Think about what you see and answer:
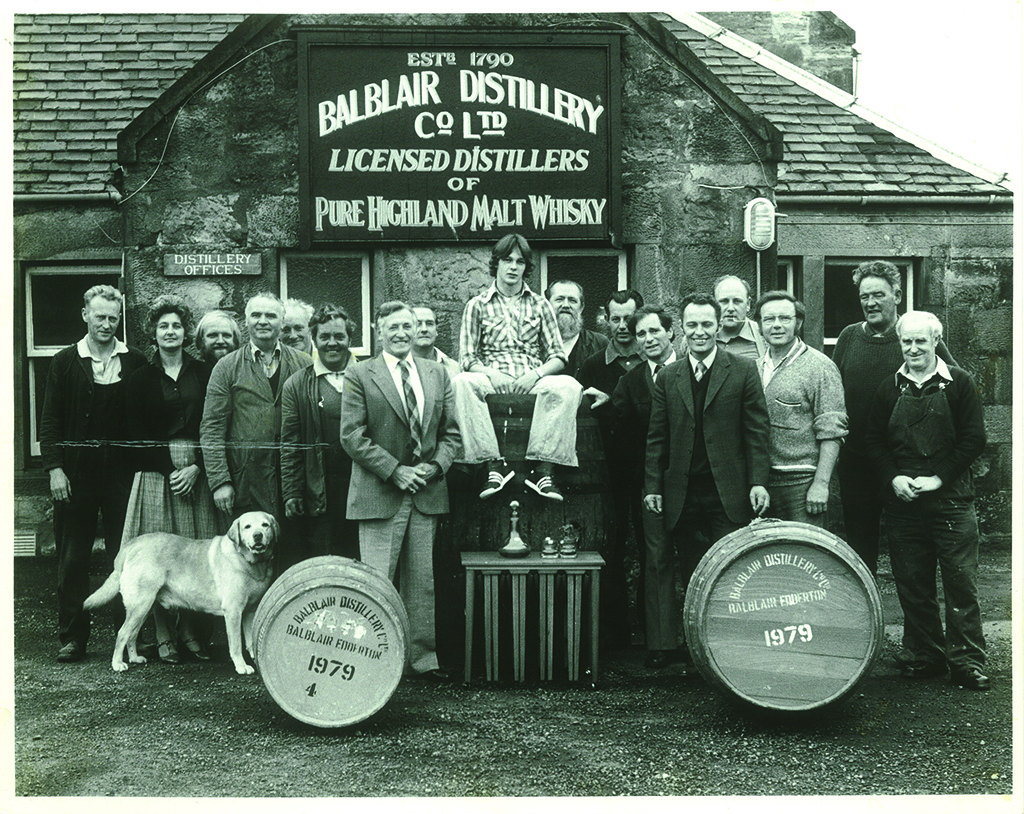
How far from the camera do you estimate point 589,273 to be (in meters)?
7.82

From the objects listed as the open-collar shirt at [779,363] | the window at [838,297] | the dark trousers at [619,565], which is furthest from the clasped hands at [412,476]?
the window at [838,297]

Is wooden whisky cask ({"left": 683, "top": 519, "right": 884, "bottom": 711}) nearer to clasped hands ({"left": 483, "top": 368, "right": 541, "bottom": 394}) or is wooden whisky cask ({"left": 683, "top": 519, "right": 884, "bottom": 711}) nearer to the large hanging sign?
clasped hands ({"left": 483, "top": 368, "right": 541, "bottom": 394})

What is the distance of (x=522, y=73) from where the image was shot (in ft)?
23.2

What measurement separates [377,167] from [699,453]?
9.98ft

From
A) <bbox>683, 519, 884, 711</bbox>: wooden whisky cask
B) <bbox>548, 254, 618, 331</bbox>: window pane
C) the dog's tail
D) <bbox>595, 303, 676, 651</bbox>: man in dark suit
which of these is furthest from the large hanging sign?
<bbox>683, 519, 884, 711</bbox>: wooden whisky cask

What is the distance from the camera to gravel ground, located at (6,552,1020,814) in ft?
15.9

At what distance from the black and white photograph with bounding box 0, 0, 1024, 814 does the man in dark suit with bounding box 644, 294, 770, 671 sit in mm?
22

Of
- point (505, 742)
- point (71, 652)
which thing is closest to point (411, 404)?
point (505, 742)

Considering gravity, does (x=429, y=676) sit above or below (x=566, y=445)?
below

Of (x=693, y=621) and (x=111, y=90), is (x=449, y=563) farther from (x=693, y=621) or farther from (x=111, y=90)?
(x=111, y=90)

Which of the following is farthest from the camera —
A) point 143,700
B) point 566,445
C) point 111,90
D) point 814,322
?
point 814,322

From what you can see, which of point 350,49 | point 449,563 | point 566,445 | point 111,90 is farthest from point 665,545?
point 111,90

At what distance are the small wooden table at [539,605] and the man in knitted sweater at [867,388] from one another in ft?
5.53

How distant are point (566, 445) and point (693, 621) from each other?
132 cm
